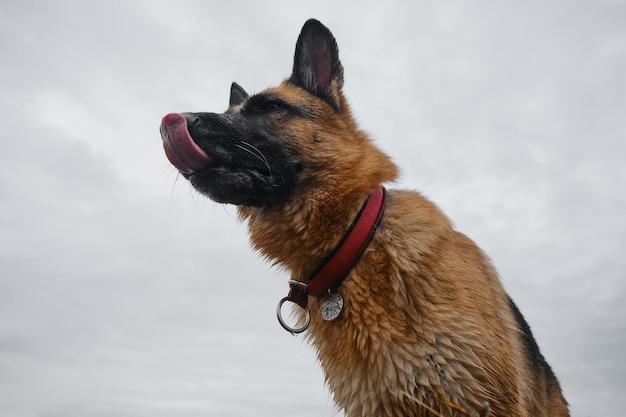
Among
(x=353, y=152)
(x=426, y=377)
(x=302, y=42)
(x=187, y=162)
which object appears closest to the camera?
(x=426, y=377)

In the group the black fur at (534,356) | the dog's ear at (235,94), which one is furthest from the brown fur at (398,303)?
the dog's ear at (235,94)

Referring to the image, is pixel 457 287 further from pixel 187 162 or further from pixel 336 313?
pixel 187 162

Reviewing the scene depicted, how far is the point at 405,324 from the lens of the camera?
10.9ft

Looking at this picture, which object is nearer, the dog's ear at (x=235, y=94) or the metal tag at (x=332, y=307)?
the metal tag at (x=332, y=307)

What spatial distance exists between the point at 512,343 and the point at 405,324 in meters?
0.96

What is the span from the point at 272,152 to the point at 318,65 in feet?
4.32

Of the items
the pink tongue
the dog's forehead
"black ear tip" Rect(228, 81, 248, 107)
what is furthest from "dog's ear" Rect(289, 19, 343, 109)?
the pink tongue

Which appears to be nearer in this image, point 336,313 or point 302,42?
point 336,313

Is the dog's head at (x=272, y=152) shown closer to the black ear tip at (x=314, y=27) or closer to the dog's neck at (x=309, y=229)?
the dog's neck at (x=309, y=229)

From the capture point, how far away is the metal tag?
11.5ft

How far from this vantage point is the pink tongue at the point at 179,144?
3807 mm

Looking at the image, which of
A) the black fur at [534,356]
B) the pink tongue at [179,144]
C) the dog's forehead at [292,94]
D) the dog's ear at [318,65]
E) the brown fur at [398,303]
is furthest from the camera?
the dog's ear at [318,65]

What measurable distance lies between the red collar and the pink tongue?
125 cm

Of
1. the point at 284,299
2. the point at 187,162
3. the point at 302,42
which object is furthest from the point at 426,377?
the point at 302,42
